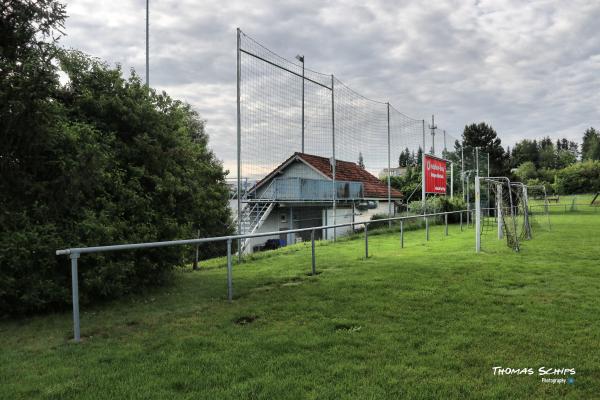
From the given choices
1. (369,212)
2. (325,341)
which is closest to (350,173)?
(369,212)

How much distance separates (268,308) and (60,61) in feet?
13.7

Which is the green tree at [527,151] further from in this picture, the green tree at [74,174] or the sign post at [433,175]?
the green tree at [74,174]

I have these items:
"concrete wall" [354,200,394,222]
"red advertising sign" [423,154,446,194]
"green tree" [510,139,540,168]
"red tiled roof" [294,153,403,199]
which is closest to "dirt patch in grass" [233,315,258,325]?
"red tiled roof" [294,153,403,199]

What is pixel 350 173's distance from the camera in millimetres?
21484

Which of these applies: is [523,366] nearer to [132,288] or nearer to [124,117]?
[132,288]

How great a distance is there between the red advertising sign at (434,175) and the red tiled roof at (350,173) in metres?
2.97

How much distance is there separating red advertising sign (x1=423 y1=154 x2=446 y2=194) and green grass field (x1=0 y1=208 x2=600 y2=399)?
1463 centimetres

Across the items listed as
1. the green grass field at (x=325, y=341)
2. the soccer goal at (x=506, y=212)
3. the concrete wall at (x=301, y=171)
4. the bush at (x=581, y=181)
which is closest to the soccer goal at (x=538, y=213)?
the soccer goal at (x=506, y=212)

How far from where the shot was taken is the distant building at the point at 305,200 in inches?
661

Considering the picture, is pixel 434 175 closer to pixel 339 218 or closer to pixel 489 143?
pixel 339 218

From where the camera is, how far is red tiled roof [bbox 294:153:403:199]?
17.8 meters

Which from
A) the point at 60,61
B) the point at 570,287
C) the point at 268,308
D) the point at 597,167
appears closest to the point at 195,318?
the point at 268,308

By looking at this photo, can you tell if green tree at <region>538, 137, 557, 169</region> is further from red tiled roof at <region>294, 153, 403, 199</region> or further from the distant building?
the distant building

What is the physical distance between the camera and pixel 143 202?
234 inches
